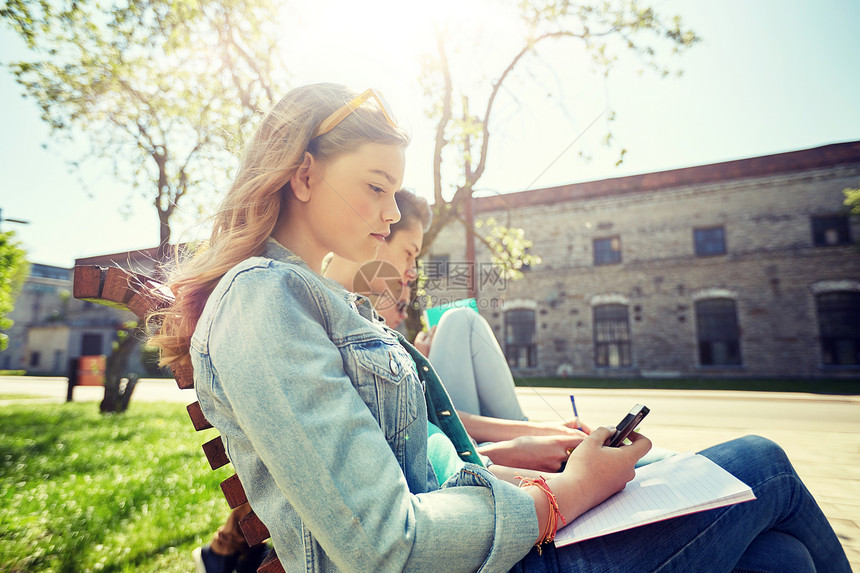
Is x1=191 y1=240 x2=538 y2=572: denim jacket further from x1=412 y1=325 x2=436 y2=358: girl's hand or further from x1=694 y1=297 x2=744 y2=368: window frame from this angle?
x1=694 y1=297 x2=744 y2=368: window frame

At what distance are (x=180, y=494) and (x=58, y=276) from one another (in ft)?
125

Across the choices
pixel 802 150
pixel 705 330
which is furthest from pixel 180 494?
pixel 802 150

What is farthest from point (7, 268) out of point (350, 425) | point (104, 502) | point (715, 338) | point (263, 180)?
point (715, 338)

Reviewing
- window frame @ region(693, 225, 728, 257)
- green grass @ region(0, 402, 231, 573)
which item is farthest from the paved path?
window frame @ region(693, 225, 728, 257)

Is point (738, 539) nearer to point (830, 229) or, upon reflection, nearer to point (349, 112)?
point (349, 112)

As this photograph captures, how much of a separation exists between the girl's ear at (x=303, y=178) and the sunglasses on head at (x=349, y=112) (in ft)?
0.21

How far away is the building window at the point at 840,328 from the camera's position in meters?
14.1

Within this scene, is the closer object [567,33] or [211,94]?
[567,33]

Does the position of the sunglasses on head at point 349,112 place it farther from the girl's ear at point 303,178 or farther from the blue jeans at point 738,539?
the blue jeans at point 738,539

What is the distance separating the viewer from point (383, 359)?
0.89 meters

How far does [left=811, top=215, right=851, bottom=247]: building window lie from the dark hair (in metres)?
17.4

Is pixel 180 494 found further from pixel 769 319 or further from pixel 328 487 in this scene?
pixel 769 319

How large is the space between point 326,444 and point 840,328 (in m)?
18.9

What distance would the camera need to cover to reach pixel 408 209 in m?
2.53
